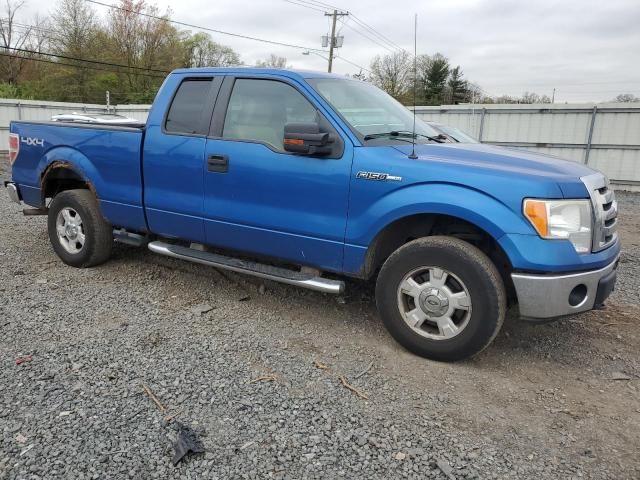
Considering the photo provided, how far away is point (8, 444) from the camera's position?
2520mm

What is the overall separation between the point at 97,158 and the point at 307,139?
2412 mm

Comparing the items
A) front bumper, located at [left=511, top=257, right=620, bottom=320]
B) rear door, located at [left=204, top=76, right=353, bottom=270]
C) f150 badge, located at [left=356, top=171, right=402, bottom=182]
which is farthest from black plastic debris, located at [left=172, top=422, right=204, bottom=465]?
front bumper, located at [left=511, top=257, right=620, bottom=320]

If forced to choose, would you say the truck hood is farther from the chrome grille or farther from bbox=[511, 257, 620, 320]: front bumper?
bbox=[511, 257, 620, 320]: front bumper

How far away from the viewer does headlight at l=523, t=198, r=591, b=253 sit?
308 cm

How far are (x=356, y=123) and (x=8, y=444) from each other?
2907mm

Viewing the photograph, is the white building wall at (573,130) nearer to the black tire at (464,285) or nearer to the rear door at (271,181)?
the rear door at (271,181)

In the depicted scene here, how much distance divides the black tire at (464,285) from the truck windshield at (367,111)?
0.93m

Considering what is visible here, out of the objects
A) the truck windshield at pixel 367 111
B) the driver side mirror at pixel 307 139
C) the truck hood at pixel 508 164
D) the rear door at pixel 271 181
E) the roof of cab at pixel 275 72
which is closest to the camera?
the truck hood at pixel 508 164

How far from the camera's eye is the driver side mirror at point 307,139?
3588mm

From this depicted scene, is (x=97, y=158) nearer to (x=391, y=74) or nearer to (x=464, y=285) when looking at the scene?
(x=464, y=285)

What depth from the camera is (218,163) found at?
4129mm

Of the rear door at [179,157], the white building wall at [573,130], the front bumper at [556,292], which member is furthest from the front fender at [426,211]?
the white building wall at [573,130]

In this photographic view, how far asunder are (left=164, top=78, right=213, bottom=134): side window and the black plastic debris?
2.53 m

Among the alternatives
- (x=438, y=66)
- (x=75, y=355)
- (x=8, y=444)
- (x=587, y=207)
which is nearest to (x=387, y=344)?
(x=587, y=207)
